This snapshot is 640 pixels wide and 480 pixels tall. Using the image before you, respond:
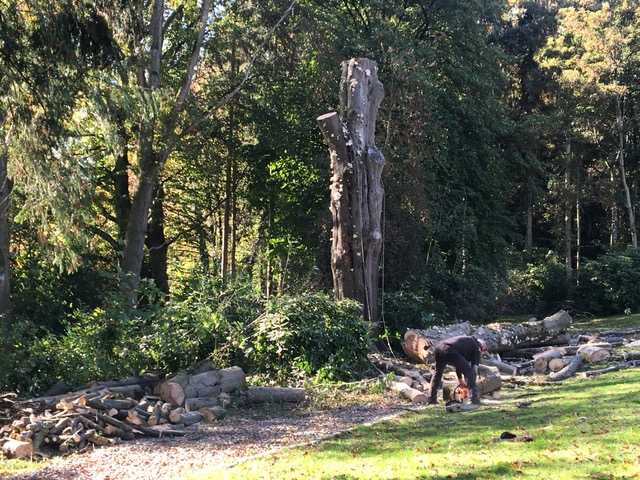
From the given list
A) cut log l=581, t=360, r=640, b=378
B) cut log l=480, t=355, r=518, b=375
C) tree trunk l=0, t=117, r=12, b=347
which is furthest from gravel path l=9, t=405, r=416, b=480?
tree trunk l=0, t=117, r=12, b=347

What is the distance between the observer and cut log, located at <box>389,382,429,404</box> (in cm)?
1087

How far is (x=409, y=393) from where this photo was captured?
1107 cm

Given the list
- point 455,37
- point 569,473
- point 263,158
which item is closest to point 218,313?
point 569,473

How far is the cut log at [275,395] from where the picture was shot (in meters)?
10.9

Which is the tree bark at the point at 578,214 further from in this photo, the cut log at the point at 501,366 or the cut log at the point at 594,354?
the cut log at the point at 501,366

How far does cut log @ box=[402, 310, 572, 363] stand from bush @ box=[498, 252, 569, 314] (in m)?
9.83

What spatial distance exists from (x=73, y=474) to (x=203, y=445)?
161 centimetres

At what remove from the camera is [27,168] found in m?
8.91

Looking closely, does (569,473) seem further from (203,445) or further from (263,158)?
(263,158)

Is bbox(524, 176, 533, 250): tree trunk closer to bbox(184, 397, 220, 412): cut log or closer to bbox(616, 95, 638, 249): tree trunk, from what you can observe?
bbox(616, 95, 638, 249): tree trunk

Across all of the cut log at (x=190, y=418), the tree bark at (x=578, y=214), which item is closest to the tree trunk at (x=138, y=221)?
the cut log at (x=190, y=418)

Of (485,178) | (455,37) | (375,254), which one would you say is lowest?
(375,254)

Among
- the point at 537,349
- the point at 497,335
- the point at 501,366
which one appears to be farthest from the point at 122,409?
the point at 537,349

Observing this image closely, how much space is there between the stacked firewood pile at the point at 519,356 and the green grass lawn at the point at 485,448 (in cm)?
201
